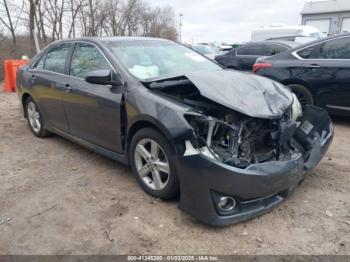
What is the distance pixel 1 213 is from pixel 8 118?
13.8 feet

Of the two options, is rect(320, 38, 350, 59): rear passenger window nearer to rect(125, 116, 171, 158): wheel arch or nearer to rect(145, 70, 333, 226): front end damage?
rect(145, 70, 333, 226): front end damage

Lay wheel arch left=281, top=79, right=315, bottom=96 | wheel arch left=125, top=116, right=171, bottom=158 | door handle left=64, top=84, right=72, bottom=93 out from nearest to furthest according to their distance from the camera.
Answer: wheel arch left=125, top=116, right=171, bottom=158, door handle left=64, top=84, right=72, bottom=93, wheel arch left=281, top=79, right=315, bottom=96

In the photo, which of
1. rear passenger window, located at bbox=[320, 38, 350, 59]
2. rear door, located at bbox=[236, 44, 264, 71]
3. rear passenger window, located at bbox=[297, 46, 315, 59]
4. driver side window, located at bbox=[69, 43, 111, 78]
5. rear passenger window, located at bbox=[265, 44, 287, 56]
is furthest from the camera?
rear door, located at bbox=[236, 44, 264, 71]

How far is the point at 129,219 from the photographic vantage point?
2891 mm

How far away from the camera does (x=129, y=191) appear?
3.40 metres

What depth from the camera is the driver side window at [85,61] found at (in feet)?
12.0

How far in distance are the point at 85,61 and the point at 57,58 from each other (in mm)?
832

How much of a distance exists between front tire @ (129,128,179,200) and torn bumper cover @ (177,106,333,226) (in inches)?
8.8

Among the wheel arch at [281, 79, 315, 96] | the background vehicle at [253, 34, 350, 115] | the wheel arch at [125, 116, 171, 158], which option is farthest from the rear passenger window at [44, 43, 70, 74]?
the wheel arch at [281, 79, 315, 96]

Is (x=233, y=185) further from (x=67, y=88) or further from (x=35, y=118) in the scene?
(x=35, y=118)

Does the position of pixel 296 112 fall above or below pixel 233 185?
above

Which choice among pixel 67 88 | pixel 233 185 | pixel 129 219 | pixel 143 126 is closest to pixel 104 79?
pixel 143 126

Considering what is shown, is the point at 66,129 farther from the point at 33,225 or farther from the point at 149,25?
the point at 149,25

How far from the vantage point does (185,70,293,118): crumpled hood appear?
8.89ft
